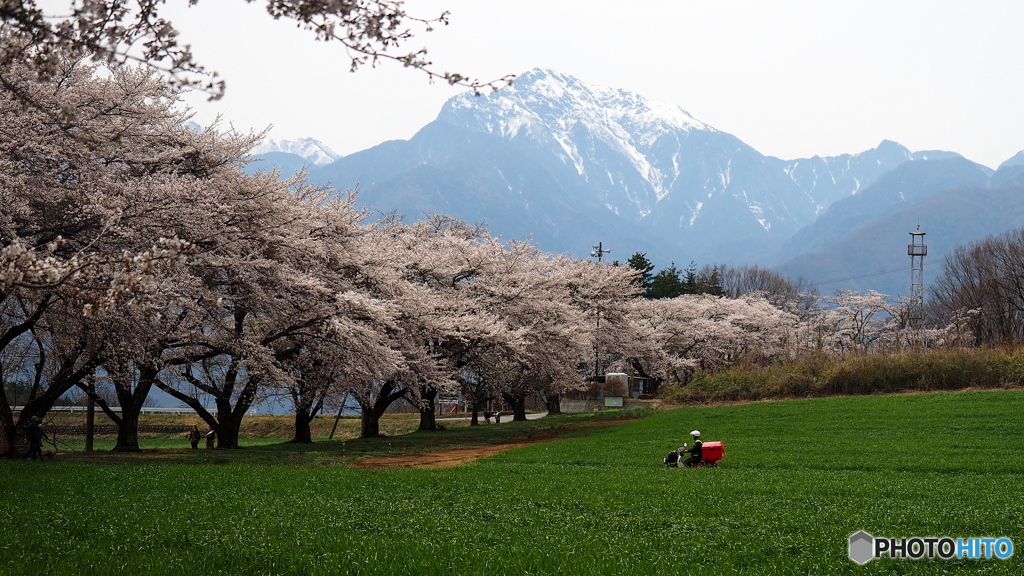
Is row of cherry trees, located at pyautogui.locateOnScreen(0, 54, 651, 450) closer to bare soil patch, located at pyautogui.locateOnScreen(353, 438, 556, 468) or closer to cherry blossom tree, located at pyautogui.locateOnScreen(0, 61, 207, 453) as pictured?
cherry blossom tree, located at pyautogui.locateOnScreen(0, 61, 207, 453)

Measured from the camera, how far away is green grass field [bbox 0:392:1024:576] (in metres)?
7.78

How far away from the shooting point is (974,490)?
491 inches

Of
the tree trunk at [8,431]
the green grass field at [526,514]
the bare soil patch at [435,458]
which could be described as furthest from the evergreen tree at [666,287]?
the tree trunk at [8,431]

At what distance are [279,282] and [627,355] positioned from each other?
124 ft

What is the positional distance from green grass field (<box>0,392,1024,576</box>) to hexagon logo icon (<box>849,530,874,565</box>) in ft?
0.44

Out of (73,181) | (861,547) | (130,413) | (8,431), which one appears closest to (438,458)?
(130,413)

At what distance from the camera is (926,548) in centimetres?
836

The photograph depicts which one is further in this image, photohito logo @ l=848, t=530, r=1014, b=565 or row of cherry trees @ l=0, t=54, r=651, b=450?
row of cherry trees @ l=0, t=54, r=651, b=450

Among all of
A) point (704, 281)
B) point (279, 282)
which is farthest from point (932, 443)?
point (704, 281)

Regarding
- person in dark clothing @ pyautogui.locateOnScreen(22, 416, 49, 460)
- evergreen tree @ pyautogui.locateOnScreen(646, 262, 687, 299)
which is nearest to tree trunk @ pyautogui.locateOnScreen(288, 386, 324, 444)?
person in dark clothing @ pyautogui.locateOnScreen(22, 416, 49, 460)

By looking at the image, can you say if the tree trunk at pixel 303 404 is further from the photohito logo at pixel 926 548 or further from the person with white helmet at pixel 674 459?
the photohito logo at pixel 926 548

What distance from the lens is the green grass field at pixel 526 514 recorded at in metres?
7.78

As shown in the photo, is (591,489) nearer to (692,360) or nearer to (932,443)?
(932,443)

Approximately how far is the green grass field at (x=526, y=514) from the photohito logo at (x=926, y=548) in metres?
0.20
